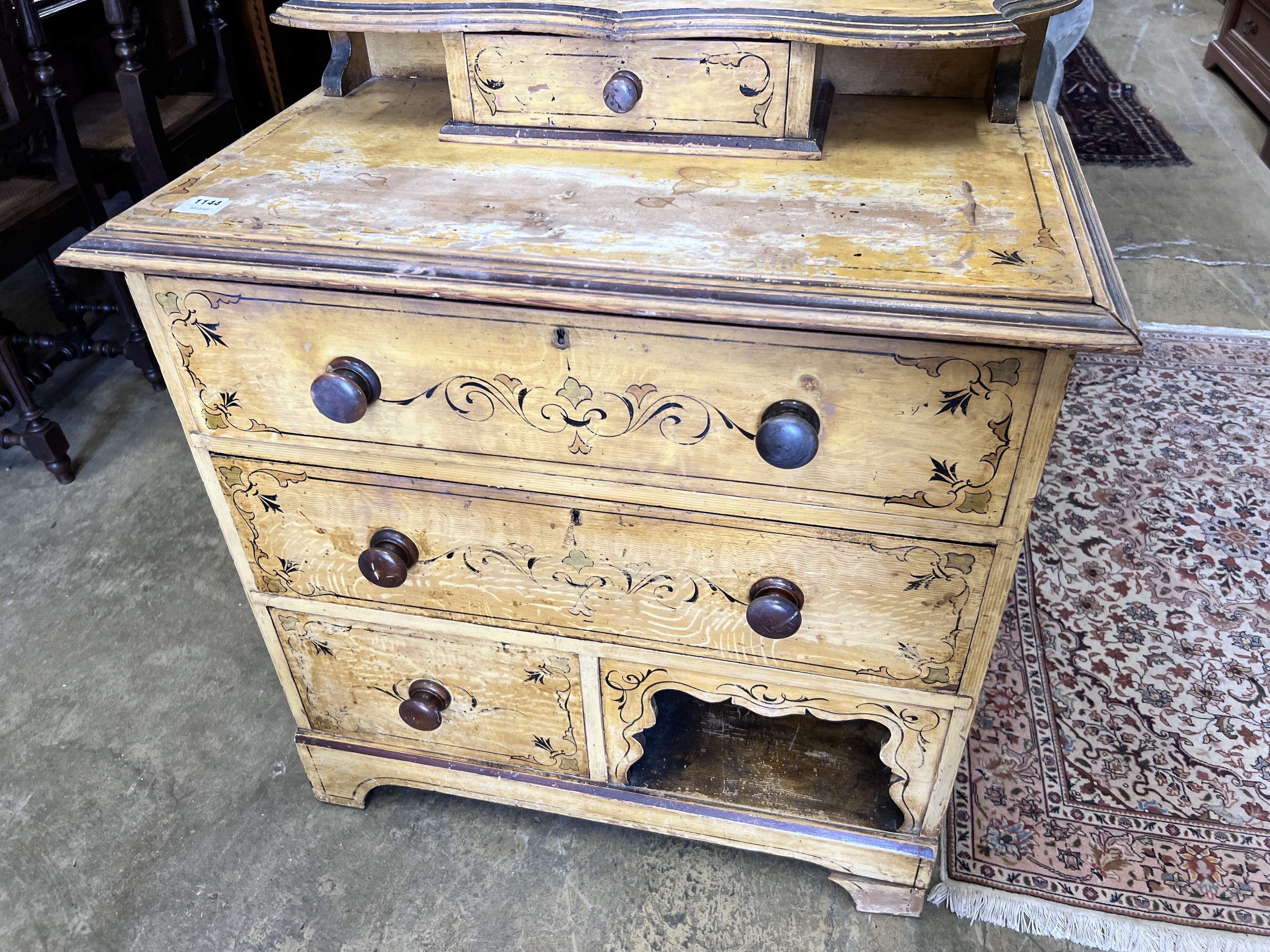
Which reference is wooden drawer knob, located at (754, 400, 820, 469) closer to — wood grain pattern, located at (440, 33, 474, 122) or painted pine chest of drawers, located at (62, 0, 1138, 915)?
painted pine chest of drawers, located at (62, 0, 1138, 915)

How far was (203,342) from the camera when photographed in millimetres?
1034

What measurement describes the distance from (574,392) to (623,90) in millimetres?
416

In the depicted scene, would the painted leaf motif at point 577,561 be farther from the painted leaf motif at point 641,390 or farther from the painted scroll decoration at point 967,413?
the painted scroll decoration at point 967,413

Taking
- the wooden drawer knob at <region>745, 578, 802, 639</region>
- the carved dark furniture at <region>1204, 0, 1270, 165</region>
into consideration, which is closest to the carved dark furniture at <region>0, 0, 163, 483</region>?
the wooden drawer knob at <region>745, 578, 802, 639</region>

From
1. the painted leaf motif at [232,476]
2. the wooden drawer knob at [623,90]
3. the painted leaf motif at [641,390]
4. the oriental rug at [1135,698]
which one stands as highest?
the wooden drawer knob at [623,90]

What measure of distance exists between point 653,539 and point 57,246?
2.96 meters

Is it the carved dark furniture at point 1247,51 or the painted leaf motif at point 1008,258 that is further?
the carved dark furniture at point 1247,51

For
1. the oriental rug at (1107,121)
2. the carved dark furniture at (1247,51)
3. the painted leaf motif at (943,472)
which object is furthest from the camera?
the carved dark furniture at (1247,51)

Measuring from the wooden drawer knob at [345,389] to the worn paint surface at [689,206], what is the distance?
0.14 metres

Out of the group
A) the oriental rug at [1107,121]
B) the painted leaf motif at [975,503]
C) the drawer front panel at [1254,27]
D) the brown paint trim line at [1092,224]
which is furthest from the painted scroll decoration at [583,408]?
the drawer front panel at [1254,27]

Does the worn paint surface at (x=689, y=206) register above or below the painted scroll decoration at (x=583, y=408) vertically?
above

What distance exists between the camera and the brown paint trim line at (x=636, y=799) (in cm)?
129

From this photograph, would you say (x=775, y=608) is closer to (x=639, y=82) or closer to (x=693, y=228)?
(x=693, y=228)

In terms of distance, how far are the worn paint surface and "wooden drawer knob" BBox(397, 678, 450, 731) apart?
667 mm
